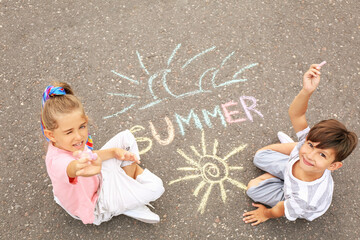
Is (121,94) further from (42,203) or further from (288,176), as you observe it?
(288,176)

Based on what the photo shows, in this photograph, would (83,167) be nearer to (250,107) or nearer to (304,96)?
(304,96)

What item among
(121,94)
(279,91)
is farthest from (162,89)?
(279,91)

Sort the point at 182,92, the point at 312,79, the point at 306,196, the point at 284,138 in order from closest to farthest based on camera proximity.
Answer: the point at 312,79
the point at 306,196
the point at 284,138
the point at 182,92

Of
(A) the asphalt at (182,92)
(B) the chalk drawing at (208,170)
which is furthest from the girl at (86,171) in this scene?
(B) the chalk drawing at (208,170)

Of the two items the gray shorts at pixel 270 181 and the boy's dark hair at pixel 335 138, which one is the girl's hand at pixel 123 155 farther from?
the boy's dark hair at pixel 335 138

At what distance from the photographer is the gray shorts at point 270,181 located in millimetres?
2318

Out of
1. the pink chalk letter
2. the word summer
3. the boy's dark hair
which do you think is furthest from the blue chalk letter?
the boy's dark hair

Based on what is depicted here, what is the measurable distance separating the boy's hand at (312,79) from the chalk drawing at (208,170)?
0.83 metres

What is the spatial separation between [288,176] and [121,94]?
1.56m

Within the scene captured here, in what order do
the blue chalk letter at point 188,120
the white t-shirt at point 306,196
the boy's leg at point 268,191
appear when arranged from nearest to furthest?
the white t-shirt at point 306,196
the boy's leg at point 268,191
the blue chalk letter at point 188,120

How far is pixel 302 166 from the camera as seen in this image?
80.9 inches

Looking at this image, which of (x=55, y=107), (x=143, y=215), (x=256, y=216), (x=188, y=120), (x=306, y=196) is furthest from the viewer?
(x=188, y=120)

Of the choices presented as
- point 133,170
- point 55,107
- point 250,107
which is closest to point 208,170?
point 133,170

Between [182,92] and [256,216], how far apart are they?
1228 mm
